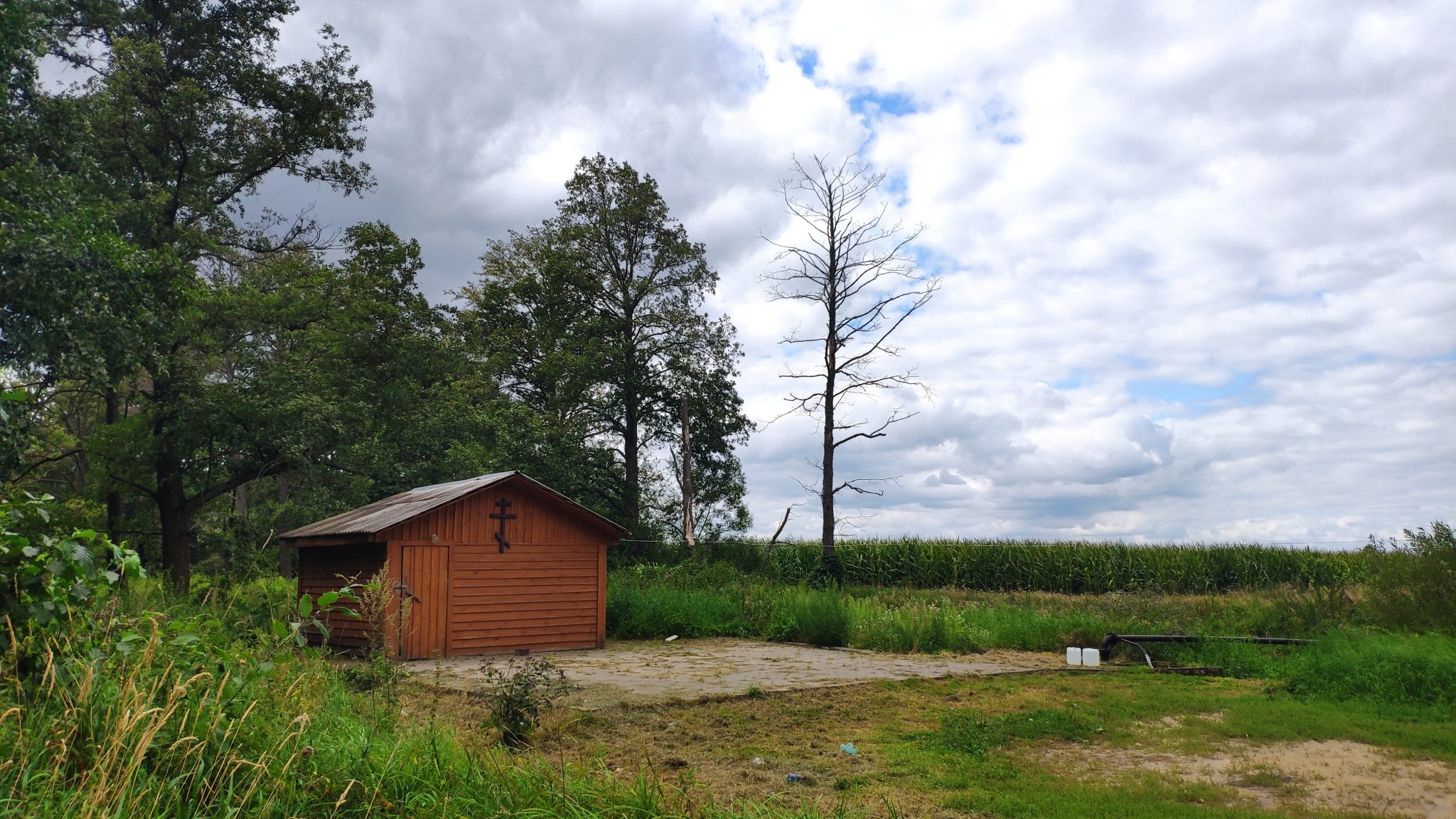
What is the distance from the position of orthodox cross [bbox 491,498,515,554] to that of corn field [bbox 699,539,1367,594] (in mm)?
13014

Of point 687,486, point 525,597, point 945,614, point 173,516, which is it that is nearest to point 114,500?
point 173,516

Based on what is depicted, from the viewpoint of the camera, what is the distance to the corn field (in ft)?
91.4

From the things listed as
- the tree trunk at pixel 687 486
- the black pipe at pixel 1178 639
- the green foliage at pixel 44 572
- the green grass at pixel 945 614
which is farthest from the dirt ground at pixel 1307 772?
the tree trunk at pixel 687 486

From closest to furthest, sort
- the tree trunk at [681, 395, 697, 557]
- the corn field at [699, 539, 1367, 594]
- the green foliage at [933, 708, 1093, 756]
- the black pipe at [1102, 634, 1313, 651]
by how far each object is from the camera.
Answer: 1. the green foliage at [933, 708, 1093, 756]
2. the black pipe at [1102, 634, 1313, 651]
3. the corn field at [699, 539, 1367, 594]
4. the tree trunk at [681, 395, 697, 557]

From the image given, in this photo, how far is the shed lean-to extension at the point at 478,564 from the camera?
49.6 ft

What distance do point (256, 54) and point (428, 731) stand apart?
24.4m

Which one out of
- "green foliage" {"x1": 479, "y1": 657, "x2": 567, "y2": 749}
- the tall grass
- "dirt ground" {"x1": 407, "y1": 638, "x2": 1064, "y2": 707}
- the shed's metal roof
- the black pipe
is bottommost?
"dirt ground" {"x1": 407, "y1": 638, "x2": 1064, "y2": 707}

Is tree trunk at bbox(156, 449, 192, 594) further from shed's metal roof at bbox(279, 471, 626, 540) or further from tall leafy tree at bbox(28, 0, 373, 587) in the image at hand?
shed's metal roof at bbox(279, 471, 626, 540)

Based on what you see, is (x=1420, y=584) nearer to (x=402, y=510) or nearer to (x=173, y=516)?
(x=402, y=510)

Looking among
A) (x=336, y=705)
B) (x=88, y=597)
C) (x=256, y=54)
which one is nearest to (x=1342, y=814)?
(x=336, y=705)

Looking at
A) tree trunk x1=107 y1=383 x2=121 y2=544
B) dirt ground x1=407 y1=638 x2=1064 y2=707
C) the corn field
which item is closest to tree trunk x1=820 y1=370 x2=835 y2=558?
the corn field

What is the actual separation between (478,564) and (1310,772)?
12096mm

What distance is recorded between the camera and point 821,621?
1800 centimetres

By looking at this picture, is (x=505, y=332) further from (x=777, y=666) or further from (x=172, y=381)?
(x=777, y=666)
